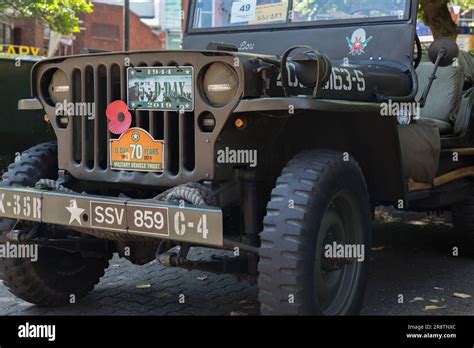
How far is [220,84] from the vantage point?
328 centimetres

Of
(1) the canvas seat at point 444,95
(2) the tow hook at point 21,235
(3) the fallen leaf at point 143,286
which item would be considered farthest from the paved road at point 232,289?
(1) the canvas seat at point 444,95

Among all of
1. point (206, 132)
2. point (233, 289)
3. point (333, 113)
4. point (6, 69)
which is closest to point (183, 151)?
point (206, 132)

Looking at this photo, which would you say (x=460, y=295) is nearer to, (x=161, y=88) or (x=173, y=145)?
(x=173, y=145)

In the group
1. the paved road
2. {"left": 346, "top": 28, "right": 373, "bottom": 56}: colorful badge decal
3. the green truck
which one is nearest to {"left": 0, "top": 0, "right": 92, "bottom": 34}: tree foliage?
the green truck

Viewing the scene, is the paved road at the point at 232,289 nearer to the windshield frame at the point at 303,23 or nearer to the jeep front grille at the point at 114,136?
the jeep front grille at the point at 114,136

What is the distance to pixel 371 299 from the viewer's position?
15.0 ft

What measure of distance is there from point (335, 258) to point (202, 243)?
2.80 feet

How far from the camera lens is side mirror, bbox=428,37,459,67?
4.41 m

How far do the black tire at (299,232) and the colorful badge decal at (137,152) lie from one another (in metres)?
0.67

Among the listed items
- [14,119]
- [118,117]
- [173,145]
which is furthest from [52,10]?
[173,145]

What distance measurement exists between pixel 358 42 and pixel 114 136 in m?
1.88

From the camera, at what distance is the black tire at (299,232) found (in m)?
3.09

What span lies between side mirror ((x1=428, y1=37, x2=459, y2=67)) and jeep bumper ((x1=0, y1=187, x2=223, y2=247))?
223 centimetres

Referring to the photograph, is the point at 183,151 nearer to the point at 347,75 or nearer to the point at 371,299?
the point at 347,75
